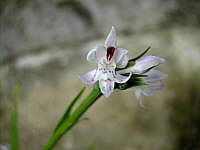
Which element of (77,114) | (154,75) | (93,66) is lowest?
(93,66)

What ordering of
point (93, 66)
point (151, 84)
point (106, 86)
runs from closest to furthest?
point (106, 86) → point (151, 84) → point (93, 66)

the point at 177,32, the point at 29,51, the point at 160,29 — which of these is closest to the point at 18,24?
the point at 29,51

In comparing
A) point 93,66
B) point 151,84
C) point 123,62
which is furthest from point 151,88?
point 93,66

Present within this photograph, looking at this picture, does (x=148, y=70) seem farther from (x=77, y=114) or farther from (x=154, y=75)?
(x=77, y=114)

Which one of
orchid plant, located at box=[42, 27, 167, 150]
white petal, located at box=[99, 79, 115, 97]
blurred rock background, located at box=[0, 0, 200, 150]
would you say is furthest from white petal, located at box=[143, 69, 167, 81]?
blurred rock background, located at box=[0, 0, 200, 150]

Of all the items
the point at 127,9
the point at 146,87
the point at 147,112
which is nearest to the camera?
the point at 146,87

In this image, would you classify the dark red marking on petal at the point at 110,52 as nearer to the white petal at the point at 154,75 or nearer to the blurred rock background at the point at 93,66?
the white petal at the point at 154,75

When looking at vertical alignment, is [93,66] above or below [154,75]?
below

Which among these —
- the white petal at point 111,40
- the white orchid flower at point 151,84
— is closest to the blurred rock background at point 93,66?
the white orchid flower at point 151,84

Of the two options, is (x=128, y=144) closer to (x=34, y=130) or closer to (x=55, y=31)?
(x=34, y=130)
